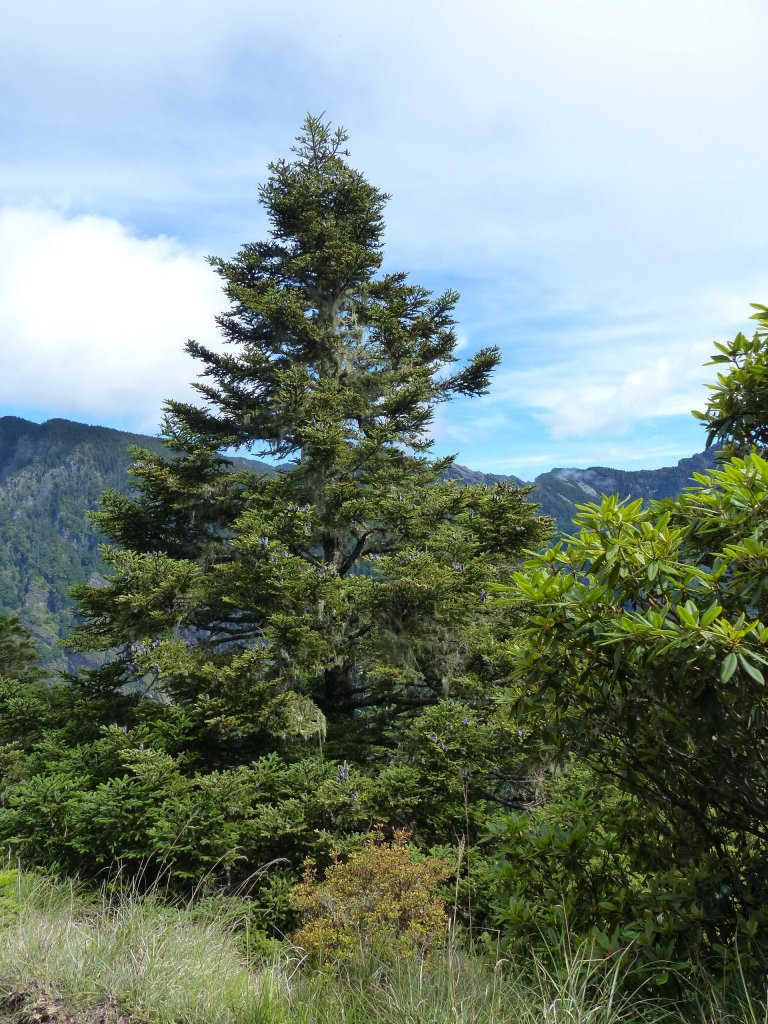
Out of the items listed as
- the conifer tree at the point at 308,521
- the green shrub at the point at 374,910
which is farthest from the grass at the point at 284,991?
the conifer tree at the point at 308,521

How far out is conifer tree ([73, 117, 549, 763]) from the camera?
27.0 feet

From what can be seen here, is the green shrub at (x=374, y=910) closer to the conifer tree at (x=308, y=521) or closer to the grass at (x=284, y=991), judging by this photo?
the grass at (x=284, y=991)

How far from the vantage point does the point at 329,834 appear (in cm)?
646

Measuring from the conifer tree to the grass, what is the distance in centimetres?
402

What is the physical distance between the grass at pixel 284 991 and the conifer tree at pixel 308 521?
4021mm

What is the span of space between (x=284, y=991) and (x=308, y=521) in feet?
20.4

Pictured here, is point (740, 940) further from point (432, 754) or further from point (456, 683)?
point (456, 683)

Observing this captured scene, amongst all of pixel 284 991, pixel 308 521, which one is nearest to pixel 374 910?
pixel 284 991

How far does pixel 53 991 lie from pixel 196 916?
267cm

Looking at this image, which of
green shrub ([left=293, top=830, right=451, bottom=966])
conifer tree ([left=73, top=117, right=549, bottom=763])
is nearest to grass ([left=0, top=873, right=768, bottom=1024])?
green shrub ([left=293, top=830, right=451, bottom=966])

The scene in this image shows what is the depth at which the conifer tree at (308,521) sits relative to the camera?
324 inches

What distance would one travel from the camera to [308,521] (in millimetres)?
9141

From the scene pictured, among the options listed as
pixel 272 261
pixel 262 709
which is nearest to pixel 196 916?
pixel 262 709

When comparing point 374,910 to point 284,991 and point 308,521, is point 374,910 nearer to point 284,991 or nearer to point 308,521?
point 284,991
